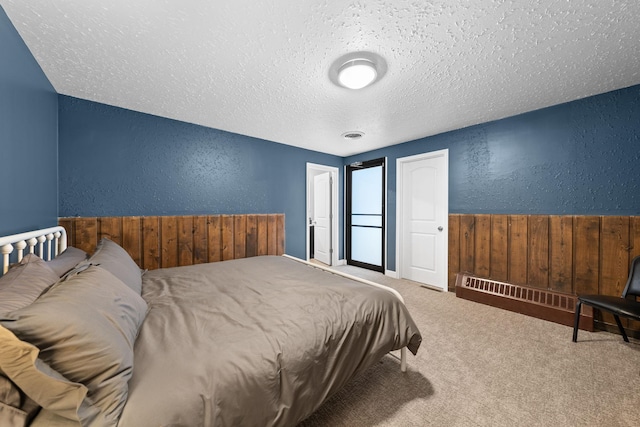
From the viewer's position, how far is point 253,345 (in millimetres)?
1084

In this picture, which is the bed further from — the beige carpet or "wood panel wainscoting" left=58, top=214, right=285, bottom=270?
"wood panel wainscoting" left=58, top=214, right=285, bottom=270

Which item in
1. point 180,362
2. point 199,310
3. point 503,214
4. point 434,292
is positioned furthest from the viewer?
point 434,292

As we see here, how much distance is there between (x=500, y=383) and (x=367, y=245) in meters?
3.20

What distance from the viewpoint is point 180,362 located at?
0.94 m

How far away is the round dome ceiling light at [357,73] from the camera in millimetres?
1839

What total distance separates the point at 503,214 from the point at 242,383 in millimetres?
3432

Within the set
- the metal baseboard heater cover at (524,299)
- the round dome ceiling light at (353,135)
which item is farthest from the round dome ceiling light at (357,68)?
the metal baseboard heater cover at (524,299)

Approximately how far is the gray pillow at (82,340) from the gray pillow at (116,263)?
57cm

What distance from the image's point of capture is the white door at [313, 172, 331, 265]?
5.08 metres

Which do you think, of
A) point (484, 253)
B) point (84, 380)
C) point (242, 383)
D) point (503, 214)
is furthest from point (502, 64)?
point (84, 380)

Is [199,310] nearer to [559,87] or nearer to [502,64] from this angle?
[502,64]

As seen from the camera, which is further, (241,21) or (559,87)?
(559,87)

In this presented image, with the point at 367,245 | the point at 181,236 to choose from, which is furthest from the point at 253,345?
the point at 367,245

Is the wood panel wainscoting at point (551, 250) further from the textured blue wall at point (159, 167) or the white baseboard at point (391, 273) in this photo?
the textured blue wall at point (159, 167)
